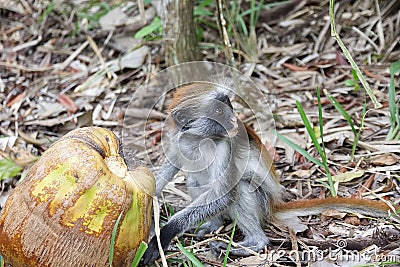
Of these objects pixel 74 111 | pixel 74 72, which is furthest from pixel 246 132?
pixel 74 72

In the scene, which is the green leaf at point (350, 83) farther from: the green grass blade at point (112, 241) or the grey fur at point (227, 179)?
the green grass blade at point (112, 241)

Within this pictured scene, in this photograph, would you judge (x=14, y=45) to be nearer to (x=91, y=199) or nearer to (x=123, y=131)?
(x=123, y=131)

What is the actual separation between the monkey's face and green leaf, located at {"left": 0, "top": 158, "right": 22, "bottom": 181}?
1870 millimetres

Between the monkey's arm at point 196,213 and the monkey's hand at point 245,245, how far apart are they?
254mm

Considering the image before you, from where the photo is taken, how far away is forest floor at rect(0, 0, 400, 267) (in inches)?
202

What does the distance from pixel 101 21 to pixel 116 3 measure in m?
0.58

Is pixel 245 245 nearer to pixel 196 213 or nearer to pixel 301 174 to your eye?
pixel 196 213

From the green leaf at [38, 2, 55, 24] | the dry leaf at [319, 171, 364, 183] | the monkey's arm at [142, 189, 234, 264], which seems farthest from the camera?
the green leaf at [38, 2, 55, 24]

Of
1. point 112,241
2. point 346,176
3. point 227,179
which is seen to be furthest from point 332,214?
point 112,241

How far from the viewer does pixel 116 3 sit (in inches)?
372

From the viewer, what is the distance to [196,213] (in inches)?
202

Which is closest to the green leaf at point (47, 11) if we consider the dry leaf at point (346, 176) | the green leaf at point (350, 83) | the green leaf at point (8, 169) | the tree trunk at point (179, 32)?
the tree trunk at point (179, 32)

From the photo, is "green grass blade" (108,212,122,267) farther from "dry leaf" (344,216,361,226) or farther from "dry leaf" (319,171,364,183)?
"dry leaf" (319,171,364,183)

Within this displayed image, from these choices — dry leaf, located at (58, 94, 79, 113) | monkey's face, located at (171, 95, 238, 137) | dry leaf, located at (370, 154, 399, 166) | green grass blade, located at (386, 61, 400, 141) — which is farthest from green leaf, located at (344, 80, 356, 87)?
dry leaf, located at (58, 94, 79, 113)
